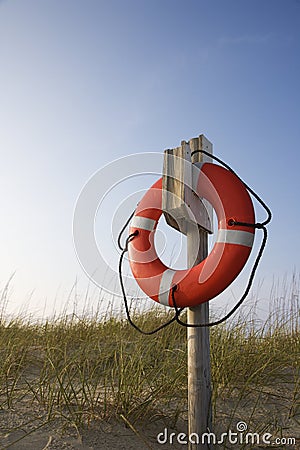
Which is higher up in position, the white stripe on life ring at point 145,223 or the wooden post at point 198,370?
the white stripe on life ring at point 145,223

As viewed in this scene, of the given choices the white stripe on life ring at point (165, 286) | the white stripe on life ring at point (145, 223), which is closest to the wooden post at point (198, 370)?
the white stripe on life ring at point (165, 286)

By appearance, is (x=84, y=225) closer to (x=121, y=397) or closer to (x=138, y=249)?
(x=138, y=249)

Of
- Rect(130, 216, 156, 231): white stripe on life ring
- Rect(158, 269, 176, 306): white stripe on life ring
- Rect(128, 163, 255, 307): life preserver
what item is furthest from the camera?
Rect(130, 216, 156, 231): white stripe on life ring

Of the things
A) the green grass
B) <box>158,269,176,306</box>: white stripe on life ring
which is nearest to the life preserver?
<box>158,269,176,306</box>: white stripe on life ring

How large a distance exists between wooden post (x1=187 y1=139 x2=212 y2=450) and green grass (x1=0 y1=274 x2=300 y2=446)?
0.22 metres

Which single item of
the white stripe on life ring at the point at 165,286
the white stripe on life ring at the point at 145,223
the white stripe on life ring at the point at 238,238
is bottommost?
the white stripe on life ring at the point at 165,286

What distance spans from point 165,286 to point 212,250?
11.8 inches

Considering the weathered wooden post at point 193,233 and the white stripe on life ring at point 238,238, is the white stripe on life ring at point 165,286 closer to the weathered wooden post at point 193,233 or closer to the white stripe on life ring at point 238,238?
the weathered wooden post at point 193,233

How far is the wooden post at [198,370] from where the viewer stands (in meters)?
2.18

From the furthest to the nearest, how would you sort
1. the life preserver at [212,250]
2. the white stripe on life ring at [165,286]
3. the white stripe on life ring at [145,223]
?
the white stripe on life ring at [145,223] → the white stripe on life ring at [165,286] → the life preserver at [212,250]

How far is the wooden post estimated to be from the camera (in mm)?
2182

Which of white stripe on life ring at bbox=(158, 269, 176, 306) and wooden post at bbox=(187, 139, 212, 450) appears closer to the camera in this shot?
wooden post at bbox=(187, 139, 212, 450)

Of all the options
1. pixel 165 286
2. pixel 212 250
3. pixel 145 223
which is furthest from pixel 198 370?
pixel 145 223

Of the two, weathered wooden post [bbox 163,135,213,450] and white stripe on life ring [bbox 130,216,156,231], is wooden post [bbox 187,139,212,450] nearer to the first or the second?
weathered wooden post [bbox 163,135,213,450]
